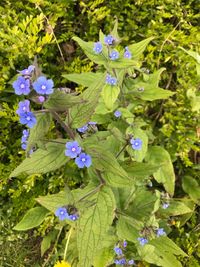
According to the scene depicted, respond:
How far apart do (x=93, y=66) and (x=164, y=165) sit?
0.79m

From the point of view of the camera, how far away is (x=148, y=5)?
277 centimetres

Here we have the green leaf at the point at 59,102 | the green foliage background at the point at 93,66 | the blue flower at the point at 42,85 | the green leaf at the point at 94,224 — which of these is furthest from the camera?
the green foliage background at the point at 93,66

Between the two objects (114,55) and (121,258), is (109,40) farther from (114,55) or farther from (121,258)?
(121,258)

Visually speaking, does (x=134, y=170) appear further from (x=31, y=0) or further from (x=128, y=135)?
(x=31, y=0)

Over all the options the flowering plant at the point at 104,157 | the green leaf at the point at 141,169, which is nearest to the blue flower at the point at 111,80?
the flowering plant at the point at 104,157

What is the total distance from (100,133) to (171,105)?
2.26 feet

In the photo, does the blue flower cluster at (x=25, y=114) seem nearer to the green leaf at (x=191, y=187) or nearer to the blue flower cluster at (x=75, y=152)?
the blue flower cluster at (x=75, y=152)

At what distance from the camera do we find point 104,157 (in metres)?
1.70

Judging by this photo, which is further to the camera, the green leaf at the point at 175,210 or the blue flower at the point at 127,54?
the green leaf at the point at 175,210

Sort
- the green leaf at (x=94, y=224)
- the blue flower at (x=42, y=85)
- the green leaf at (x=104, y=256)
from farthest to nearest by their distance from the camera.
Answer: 1. the green leaf at (x=104, y=256)
2. the green leaf at (x=94, y=224)
3. the blue flower at (x=42, y=85)

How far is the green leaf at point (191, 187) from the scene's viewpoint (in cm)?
287

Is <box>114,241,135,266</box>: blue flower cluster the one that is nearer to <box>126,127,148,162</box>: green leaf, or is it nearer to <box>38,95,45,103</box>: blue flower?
<box>126,127,148,162</box>: green leaf

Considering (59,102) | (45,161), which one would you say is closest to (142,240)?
(45,161)

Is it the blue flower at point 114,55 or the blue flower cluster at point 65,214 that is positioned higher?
the blue flower at point 114,55
